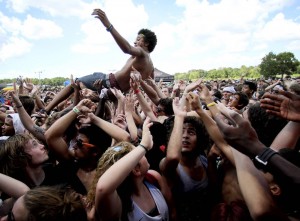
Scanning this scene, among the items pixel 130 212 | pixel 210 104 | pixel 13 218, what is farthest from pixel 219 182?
pixel 13 218

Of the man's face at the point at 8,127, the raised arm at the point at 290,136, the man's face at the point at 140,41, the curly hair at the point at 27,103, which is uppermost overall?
the man's face at the point at 140,41

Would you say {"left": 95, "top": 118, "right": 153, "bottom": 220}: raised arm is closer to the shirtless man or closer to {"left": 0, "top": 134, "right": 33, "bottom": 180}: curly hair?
{"left": 0, "top": 134, "right": 33, "bottom": 180}: curly hair

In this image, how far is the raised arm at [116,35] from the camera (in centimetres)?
391

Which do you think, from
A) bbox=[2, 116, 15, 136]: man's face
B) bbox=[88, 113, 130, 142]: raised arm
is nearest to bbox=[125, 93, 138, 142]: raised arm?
bbox=[88, 113, 130, 142]: raised arm

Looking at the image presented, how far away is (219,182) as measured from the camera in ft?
8.31

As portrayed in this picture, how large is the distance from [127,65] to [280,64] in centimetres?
6088

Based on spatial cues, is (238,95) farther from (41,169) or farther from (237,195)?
(41,169)

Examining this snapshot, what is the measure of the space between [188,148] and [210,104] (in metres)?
0.50

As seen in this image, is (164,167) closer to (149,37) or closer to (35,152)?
(35,152)

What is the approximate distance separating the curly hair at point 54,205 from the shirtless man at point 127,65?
2878 mm

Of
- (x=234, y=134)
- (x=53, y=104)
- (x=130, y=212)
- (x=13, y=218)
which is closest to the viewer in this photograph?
(x=234, y=134)

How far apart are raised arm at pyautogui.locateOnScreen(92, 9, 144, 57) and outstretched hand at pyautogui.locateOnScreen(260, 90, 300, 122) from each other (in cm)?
289

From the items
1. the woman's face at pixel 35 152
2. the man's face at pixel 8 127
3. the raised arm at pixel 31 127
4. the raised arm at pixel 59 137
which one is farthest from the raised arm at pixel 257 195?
the man's face at pixel 8 127

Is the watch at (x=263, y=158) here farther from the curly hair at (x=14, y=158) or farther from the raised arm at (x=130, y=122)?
the curly hair at (x=14, y=158)
